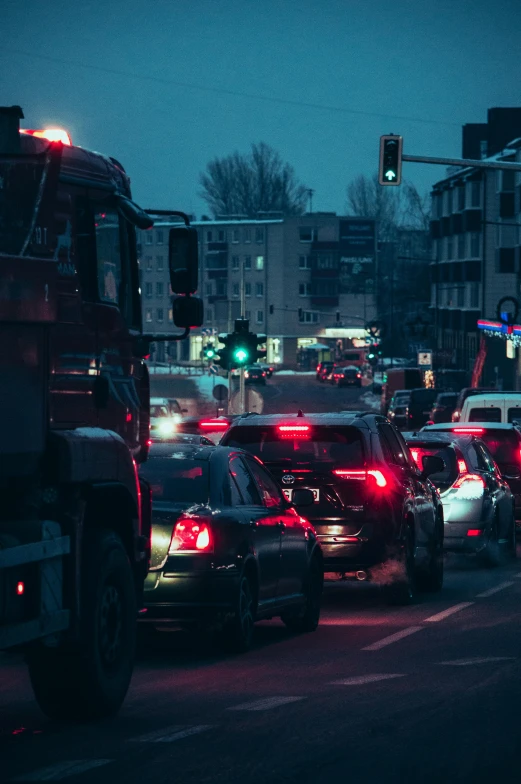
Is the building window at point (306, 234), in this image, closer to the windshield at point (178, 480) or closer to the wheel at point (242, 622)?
the windshield at point (178, 480)

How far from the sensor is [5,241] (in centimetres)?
768

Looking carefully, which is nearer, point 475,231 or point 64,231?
point 64,231

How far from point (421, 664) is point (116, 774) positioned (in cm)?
424

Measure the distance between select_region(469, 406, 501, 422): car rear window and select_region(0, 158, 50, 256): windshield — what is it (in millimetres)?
24102

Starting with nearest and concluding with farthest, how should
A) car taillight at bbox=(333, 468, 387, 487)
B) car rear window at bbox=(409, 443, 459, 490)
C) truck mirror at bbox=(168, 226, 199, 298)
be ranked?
A: truck mirror at bbox=(168, 226, 199, 298) → car taillight at bbox=(333, 468, 387, 487) → car rear window at bbox=(409, 443, 459, 490)

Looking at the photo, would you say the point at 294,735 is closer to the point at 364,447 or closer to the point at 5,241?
the point at 5,241

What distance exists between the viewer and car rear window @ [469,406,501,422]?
1246 inches

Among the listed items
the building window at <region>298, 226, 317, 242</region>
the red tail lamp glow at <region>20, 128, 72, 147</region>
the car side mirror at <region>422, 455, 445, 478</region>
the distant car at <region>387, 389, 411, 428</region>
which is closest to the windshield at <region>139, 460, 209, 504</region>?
the red tail lamp glow at <region>20, 128, 72, 147</region>

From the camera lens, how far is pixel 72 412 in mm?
8773

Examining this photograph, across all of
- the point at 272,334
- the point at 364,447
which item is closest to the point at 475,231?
the point at 272,334

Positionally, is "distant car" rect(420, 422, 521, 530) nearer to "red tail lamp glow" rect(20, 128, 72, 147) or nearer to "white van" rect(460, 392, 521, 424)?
"white van" rect(460, 392, 521, 424)

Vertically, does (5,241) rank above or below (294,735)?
above

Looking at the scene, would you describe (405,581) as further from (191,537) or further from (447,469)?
(447,469)

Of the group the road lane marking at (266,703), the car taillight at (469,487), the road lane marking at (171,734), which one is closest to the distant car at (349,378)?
the car taillight at (469,487)
